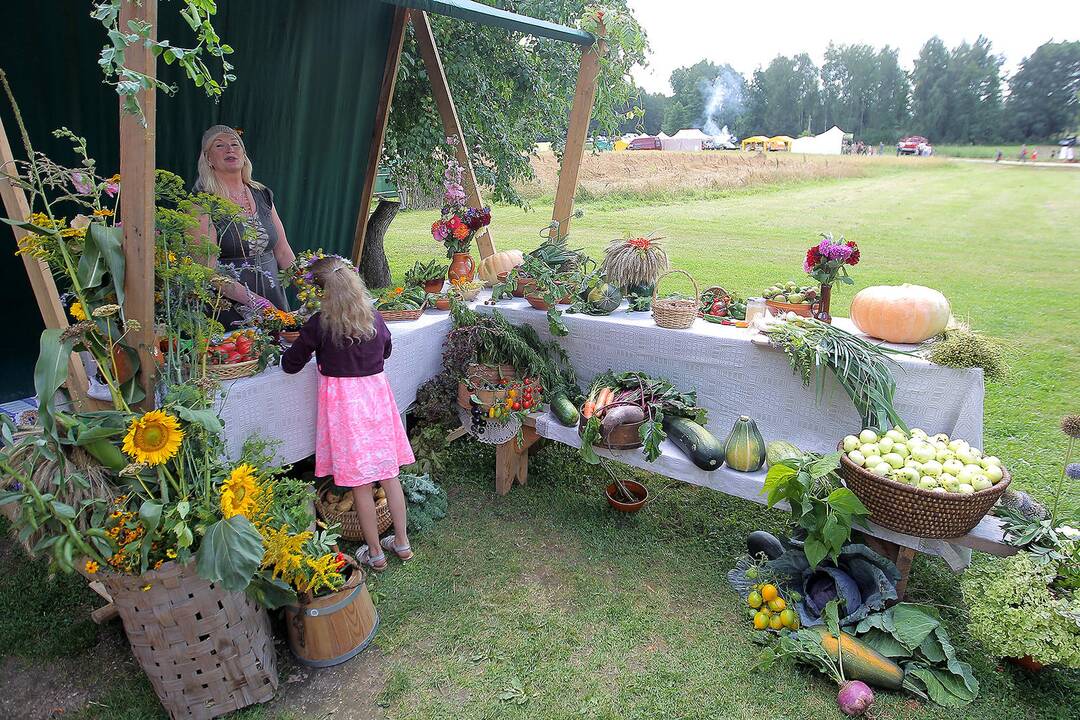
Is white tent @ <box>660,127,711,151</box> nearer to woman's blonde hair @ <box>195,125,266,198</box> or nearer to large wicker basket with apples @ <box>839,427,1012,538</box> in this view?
woman's blonde hair @ <box>195,125,266,198</box>

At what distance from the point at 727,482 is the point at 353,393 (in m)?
2.02

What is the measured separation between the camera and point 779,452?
3203mm

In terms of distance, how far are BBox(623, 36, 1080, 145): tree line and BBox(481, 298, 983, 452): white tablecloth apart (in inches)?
2248

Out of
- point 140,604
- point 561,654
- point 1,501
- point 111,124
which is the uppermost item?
point 111,124

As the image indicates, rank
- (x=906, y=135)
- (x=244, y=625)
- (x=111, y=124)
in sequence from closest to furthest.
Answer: (x=244, y=625) → (x=111, y=124) → (x=906, y=135)

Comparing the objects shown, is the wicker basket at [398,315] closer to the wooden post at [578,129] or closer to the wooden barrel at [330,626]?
the wooden post at [578,129]

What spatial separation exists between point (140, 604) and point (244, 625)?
39 centimetres

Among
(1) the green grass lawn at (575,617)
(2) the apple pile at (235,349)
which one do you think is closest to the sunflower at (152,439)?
(2) the apple pile at (235,349)

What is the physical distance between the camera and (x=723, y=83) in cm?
7706

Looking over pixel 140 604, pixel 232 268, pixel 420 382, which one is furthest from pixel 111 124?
pixel 140 604

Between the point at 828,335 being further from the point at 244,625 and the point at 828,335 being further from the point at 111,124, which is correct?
the point at 111,124

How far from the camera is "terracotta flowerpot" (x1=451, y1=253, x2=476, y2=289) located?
4473mm

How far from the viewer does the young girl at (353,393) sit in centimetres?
292

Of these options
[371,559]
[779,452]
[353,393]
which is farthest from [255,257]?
[779,452]
